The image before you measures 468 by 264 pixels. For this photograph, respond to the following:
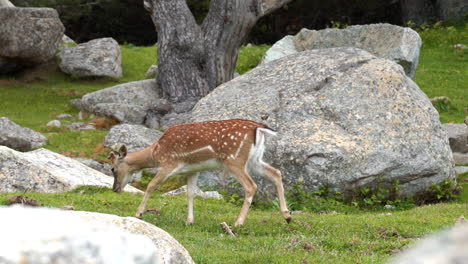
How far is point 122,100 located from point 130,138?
221 inches

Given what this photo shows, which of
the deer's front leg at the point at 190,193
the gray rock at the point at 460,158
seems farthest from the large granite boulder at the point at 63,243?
the gray rock at the point at 460,158

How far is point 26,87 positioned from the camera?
26.8 m

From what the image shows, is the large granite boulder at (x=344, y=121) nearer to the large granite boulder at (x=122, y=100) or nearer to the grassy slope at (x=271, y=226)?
the grassy slope at (x=271, y=226)

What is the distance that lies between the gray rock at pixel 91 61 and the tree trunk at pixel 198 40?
7.04m

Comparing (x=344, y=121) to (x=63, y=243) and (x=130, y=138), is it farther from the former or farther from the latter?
(x=63, y=243)

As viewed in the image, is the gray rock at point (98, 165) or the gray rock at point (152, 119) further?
the gray rock at point (152, 119)

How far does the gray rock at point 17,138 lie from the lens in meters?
17.6

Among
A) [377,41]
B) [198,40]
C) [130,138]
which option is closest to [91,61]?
[198,40]

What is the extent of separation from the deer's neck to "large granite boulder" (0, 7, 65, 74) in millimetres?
16882

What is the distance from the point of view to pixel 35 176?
13414mm

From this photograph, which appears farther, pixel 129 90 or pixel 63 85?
pixel 63 85

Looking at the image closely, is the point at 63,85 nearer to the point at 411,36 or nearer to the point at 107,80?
the point at 107,80

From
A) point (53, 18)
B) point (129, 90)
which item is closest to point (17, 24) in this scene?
point (53, 18)

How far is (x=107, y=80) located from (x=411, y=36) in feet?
43.7
